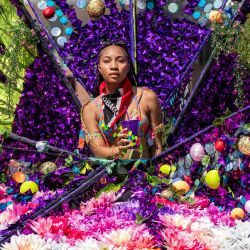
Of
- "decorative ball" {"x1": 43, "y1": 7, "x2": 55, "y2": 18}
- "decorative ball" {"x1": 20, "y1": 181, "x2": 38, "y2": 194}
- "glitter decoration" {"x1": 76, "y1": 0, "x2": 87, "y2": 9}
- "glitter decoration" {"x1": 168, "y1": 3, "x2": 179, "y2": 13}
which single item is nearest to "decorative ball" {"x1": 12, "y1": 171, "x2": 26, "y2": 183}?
"decorative ball" {"x1": 20, "y1": 181, "x2": 38, "y2": 194}

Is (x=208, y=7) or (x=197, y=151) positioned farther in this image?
(x=208, y=7)

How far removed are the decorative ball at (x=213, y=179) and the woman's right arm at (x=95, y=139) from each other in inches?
17.5

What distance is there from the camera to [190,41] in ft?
10.5

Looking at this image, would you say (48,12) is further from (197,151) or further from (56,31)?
(197,151)

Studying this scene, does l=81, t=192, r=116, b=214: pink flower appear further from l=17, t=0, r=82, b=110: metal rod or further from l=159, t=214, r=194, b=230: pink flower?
l=17, t=0, r=82, b=110: metal rod

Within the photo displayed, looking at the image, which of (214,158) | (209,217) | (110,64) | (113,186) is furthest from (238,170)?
(110,64)

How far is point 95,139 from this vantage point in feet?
9.16

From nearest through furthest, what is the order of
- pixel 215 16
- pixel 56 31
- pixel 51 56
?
pixel 215 16 < pixel 51 56 < pixel 56 31

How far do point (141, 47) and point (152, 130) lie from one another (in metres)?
0.59

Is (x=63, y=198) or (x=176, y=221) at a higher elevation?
(x=63, y=198)

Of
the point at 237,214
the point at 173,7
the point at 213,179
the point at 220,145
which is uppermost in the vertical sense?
the point at 173,7

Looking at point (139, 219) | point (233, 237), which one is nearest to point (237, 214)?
point (233, 237)

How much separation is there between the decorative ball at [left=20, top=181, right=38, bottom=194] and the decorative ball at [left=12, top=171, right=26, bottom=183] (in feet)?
0.16

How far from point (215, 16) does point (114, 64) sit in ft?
2.23
